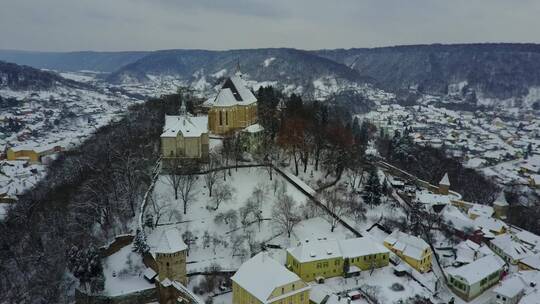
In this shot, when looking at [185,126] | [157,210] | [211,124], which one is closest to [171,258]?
[157,210]

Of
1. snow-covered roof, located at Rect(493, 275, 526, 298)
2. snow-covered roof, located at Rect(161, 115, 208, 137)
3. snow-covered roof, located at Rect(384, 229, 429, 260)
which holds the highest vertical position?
snow-covered roof, located at Rect(161, 115, 208, 137)

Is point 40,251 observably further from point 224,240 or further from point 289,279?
point 289,279

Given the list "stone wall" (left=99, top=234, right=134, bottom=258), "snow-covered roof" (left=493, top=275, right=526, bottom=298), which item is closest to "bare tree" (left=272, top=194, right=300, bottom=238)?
"stone wall" (left=99, top=234, right=134, bottom=258)

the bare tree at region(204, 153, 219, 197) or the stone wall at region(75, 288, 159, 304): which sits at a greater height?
the bare tree at region(204, 153, 219, 197)

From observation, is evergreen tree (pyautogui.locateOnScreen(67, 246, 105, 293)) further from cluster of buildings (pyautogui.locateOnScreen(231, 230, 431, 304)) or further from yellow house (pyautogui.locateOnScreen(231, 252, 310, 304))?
cluster of buildings (pyautogui.locateOnScreen(231, 230, 431, 304))

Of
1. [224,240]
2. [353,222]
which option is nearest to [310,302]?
[224,240]

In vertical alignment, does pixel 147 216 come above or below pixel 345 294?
above
